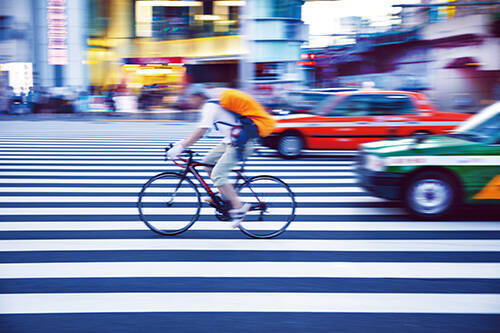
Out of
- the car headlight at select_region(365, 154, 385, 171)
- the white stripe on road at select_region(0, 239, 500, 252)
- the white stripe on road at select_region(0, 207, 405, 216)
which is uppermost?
the car headlight at select_region(365, 154, 385, 171)

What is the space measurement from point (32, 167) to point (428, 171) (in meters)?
8.34

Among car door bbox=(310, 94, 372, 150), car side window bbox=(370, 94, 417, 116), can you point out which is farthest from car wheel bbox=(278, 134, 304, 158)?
car side window bbox=(370, 94, 417, 116)

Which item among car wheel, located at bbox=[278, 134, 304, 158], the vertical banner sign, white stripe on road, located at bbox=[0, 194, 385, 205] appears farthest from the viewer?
the vertical banner sign

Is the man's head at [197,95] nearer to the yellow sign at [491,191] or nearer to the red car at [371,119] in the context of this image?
the yellow sign at [491,191]

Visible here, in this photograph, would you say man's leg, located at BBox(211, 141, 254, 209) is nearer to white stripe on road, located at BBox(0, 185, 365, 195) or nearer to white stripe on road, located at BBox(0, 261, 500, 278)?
white stripe on road, located at BBox(0, 261, 500, 278)

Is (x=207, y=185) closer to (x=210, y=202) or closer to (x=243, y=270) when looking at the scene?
(x=210, y=202)

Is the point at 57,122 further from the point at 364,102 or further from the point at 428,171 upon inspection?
the point at 428,171

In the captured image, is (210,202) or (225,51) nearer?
(210,202)

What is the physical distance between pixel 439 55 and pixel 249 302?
2268cm

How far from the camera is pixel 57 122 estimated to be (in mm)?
24422

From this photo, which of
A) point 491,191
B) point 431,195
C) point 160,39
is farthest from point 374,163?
point 160,39

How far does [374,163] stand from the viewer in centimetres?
679

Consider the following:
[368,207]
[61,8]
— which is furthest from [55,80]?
[368,207]

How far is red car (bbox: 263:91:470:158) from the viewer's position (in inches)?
462
